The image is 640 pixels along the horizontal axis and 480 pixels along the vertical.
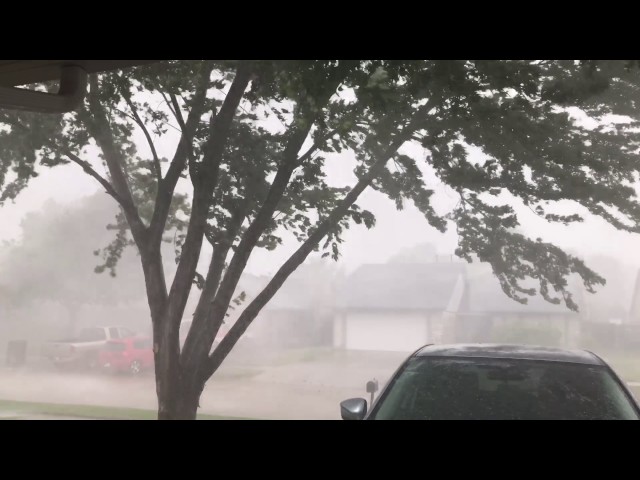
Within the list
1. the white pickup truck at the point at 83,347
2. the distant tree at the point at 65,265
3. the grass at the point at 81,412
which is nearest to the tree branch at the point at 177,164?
the grass at the point at 81,412

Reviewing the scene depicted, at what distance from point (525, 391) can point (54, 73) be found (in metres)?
3.62

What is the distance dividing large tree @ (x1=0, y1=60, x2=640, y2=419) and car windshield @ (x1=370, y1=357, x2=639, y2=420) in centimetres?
435

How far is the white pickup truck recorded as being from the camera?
1695 cm

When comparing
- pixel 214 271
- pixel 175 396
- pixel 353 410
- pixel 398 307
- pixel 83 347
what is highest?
pixel 214 271

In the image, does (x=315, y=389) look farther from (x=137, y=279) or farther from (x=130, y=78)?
(x=130, y=78)

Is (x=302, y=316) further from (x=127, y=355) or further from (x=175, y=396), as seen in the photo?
(x=175, y=396)

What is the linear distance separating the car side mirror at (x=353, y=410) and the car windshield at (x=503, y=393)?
0.07m

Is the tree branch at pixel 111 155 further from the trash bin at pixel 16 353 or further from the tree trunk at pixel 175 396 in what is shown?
the trash bin at pixel 16 353

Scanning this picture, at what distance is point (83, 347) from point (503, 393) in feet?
53.5

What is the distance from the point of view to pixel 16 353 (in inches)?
960

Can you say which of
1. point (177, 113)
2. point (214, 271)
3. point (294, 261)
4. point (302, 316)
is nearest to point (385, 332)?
point (302, 316)

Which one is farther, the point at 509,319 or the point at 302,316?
the point at 302,316

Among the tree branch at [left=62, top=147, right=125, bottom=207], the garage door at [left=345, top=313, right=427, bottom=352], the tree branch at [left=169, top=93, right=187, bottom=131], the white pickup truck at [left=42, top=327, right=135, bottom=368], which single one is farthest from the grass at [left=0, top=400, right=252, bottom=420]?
the garage door at [left=345, top=313, right=427, bottom=352]
